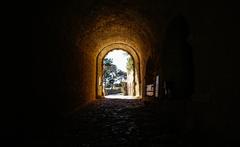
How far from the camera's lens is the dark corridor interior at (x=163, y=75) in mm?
3902

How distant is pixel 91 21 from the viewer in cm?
1033

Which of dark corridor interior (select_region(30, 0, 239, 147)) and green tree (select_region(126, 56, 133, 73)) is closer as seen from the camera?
dark corridor interior (select_region(30, 0, 239, 147))

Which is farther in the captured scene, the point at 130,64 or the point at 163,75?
the point at 130,64

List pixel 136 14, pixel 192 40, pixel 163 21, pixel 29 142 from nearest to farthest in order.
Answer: pixel 29 142 < pixel 192 40 < pixel 163 21 < pixel 136 14

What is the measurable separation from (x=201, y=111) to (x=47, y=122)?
363cm

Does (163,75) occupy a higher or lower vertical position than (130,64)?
lower

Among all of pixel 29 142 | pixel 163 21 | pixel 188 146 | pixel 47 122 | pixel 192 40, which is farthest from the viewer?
pixel 163 21

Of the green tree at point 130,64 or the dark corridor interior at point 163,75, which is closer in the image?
the dark corridor interior at point 163,75

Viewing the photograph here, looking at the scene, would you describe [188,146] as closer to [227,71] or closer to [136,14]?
[227,71]

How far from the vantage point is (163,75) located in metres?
8.68

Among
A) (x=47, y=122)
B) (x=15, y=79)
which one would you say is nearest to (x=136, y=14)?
(x=47, y=122)

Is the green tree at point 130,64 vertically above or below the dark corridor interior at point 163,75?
above

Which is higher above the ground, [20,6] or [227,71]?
[20,6]

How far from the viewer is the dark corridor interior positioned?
3902 millimetres
